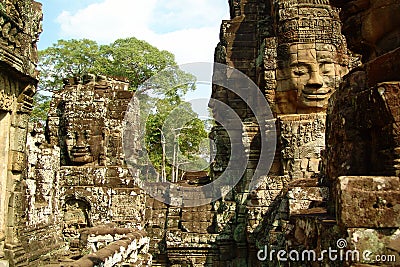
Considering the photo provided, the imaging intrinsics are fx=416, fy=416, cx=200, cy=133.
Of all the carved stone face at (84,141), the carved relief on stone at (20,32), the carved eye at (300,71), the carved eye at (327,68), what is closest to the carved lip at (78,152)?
the carved stone face at (84,141)

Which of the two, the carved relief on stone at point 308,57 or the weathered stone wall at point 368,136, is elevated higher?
the carved relief on stone at point 308,57

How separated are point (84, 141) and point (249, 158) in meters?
3.73

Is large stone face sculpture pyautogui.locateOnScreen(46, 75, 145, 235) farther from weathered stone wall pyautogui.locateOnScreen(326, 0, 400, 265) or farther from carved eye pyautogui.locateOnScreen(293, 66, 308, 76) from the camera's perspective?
weathered stone wall pyautogui.locateOnScreen(326, 0, 400, 265)

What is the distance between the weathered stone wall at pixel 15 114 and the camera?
12.6ft

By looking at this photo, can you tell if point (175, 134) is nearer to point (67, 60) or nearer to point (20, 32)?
point (67, 60)

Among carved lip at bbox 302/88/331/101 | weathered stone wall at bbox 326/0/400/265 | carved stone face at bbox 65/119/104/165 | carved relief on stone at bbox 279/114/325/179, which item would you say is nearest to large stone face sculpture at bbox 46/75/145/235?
carved stone face at bbox 65/119/104/165

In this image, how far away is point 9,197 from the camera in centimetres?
404

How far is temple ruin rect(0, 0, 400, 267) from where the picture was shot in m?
2.12

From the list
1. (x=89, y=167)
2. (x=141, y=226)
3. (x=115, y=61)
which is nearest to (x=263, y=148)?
(x=141, y=226)

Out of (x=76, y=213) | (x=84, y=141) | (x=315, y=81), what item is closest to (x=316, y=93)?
(x=315, y=81)

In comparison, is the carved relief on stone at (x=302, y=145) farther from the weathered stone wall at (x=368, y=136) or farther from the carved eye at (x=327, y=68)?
the weathered stone wall at (x=368, y=136)

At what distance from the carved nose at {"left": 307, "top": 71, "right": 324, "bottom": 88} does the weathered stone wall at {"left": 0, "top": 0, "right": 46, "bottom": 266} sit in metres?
5.69

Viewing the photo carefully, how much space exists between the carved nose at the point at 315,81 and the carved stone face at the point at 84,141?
435cm

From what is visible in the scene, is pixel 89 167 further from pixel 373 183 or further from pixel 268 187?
pixel 373 183
